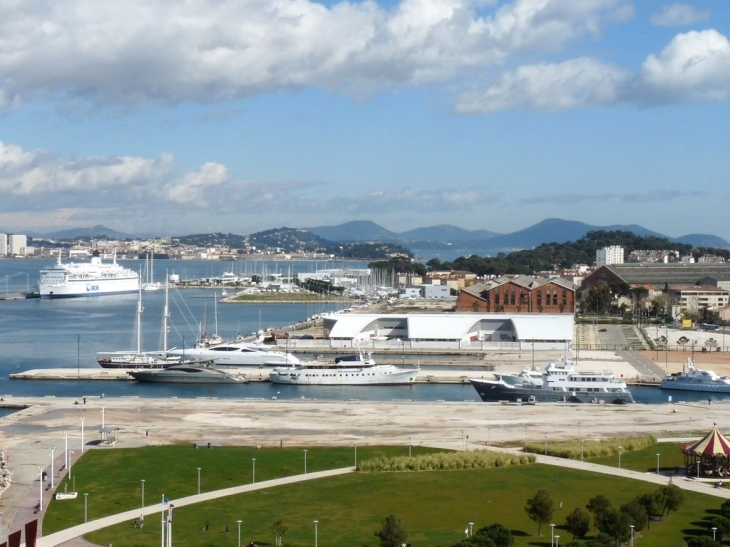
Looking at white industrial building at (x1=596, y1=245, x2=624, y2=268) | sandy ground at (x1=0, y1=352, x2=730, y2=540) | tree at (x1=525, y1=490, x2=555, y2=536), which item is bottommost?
sandy ground at (x1=0, y1=352, x2=730, y2=540)

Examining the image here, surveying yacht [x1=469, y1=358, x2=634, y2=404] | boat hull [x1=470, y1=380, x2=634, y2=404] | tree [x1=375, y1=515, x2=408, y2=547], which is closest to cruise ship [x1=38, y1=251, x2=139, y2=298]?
boat hull [x1=470, y1=380, x2=634, y2=404]

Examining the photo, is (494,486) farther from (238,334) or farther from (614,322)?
(614,322)

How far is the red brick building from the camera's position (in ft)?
245

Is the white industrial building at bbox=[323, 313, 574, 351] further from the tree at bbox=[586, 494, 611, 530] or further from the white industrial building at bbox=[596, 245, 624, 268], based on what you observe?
the white industrial building at bbox=[596, 245, 624, 268]

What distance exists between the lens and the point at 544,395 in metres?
40.4

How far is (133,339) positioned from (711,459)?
40.1 m

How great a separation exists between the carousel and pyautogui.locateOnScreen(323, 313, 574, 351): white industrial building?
1312 inches

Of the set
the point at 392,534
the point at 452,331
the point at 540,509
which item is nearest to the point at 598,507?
the point at 540,509

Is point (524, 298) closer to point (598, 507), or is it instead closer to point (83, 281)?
point (598, 507)

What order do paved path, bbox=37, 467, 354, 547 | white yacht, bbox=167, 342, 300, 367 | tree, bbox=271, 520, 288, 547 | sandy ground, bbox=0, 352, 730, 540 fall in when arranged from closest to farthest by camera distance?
tree, bbox=271, 520, 288, 547 < paved path, bbox=37, 467, 354, 547 < sandy ground, bbox=0, 352, 730, 540 < white yacht, bbox=167, 342, 300, 367

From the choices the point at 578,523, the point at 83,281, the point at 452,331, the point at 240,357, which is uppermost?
the point at 83,281

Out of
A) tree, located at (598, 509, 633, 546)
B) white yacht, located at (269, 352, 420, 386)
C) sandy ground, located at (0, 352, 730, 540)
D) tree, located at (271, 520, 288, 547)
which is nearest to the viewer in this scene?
tree, located at (598, 509, 633, 546)

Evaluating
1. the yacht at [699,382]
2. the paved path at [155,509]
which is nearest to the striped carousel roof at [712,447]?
the paved path at [155,509]

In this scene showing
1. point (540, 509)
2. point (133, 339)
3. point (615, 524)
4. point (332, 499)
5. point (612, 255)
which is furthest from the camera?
point (612, 255)
